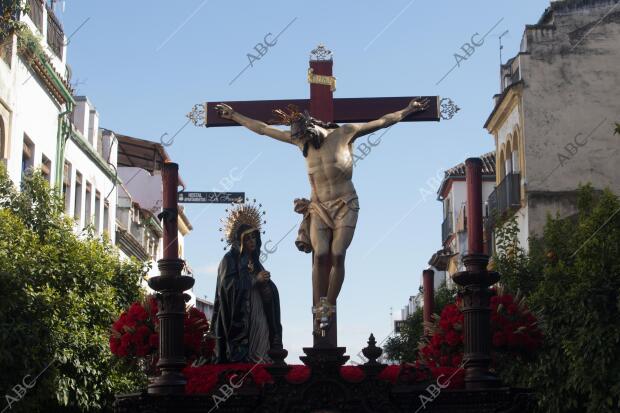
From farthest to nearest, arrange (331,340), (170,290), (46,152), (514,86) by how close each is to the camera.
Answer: (514,86) → (46,152) → (331,340) → (170,290)

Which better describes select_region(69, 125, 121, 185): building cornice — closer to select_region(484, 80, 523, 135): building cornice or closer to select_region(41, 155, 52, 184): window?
select_region(41, 155, 52, 184): window

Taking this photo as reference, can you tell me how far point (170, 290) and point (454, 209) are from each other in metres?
45.5

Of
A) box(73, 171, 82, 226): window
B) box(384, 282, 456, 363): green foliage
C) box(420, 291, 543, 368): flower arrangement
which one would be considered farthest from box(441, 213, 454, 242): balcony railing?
box(420, 291, 543, 368): flower arrangement

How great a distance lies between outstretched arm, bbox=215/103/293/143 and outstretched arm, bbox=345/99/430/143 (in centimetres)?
68

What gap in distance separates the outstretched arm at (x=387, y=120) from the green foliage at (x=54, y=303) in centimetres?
832

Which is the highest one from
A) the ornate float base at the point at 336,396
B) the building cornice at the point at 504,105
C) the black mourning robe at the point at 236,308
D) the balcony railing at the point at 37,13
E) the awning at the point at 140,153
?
the awning at the point at 140,153

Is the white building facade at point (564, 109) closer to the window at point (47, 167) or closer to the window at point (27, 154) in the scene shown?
the window at point (47, 167)

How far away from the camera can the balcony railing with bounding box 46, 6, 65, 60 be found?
115ft

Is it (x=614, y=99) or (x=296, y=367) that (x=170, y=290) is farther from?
(x=614, y=99)

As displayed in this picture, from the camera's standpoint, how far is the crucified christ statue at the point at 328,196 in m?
11.5

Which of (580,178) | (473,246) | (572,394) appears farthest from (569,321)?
(580,178)

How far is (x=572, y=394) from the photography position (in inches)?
835

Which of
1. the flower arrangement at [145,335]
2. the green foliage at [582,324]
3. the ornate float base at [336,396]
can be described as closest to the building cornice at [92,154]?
the green foliage at [582,324]

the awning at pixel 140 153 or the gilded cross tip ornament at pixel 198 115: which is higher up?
the awning at pixel 140 153
